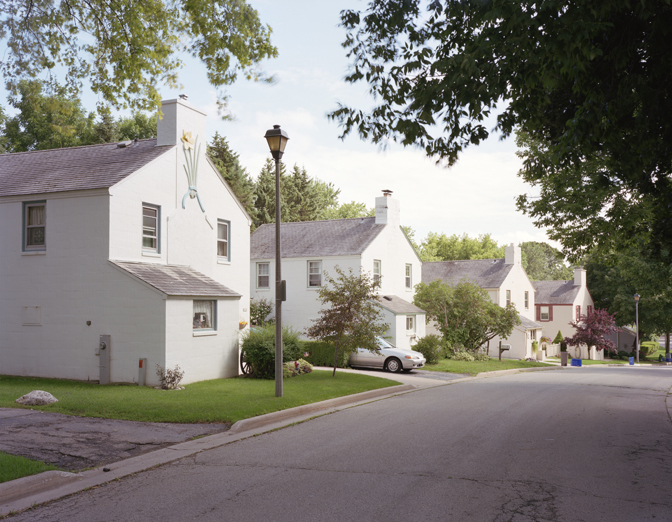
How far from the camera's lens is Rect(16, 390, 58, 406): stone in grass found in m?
12.5

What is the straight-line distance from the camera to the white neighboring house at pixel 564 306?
190 ft

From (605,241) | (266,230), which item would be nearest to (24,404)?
(605,241)

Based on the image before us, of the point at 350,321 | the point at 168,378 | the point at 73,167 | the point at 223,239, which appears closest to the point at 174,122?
the point at 73,167

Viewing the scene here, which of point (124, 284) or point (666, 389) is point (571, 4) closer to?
point (124, 284)

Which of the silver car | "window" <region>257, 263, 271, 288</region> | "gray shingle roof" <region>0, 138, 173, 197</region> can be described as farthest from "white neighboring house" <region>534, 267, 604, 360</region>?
"gray shingle roof" <region>0, 138, 173, 197</region>

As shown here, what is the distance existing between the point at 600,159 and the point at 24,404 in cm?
1388

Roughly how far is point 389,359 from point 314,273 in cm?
932

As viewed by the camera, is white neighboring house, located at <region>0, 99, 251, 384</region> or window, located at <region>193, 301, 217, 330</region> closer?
white neighboring house, located at <region>0, 99, 251, 384</region>

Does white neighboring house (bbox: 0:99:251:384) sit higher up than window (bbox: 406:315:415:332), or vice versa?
white neighboring house (bbox: 0:99:251:384)

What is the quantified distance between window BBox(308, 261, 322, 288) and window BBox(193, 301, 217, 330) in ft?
47.2

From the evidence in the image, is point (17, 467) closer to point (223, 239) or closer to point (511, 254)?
point (223, 239)

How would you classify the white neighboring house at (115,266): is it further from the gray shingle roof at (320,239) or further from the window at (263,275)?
the window at (263,275)

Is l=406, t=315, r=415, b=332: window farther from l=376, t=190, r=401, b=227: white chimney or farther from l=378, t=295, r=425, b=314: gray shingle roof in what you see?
l=376, t=190, r=401, b=227: white chimney

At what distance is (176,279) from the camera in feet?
59.2
